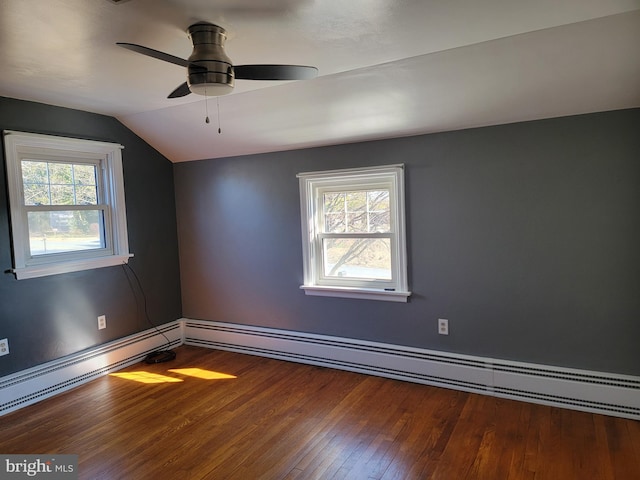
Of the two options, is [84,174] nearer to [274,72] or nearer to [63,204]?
[63,204]

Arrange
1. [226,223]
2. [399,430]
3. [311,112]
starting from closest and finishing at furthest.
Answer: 1. [399,430]
2. [311,112]
3. [226,223]

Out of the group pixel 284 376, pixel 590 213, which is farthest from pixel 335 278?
pixel 590 213

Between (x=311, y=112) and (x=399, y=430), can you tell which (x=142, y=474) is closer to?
(x=399, y=430)

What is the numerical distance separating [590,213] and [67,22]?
3085 mm

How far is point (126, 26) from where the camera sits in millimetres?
1933

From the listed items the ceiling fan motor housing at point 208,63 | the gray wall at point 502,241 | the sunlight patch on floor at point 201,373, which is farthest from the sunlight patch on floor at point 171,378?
the ceiling fan motor housing at point 208,63

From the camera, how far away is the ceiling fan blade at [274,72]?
186 centimetres

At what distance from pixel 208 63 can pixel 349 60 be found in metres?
0.91

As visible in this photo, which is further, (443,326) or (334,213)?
(334,213)

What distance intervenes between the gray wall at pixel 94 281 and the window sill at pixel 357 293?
156 centimetres

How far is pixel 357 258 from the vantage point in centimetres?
366

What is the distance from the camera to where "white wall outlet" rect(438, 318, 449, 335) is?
3.23 m

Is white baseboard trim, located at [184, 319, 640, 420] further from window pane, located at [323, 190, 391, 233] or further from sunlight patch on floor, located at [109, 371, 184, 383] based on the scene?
window pane, located at [323, 190, 391, 233]

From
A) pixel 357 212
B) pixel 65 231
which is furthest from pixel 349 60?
pixel 65 231
